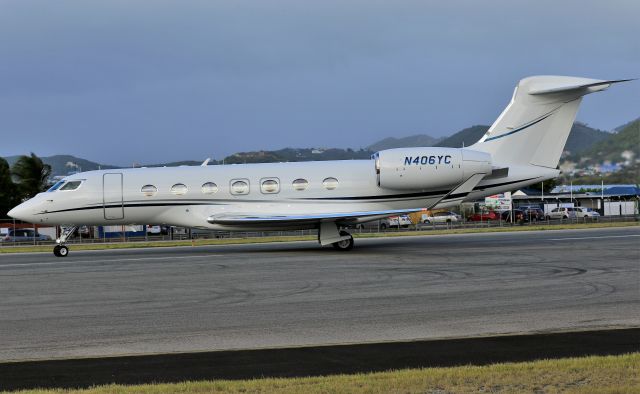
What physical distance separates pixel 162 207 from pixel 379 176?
8.22m

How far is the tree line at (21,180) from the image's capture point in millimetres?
77500

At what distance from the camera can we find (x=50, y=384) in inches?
305

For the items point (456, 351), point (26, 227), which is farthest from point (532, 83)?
point (26, 227)

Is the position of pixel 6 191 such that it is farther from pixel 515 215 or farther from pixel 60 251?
pixel 60 251

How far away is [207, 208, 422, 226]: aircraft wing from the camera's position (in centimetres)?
2528

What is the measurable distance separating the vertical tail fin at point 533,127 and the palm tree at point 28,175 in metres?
63.0

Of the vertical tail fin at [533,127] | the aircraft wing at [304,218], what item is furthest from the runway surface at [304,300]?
the vertical tail fin at [533,127]

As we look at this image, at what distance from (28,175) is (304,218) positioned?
62.2 m

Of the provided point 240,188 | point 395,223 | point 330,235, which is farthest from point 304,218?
point 395,223

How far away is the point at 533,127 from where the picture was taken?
89.0 feet

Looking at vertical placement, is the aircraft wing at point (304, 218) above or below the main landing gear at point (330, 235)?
above

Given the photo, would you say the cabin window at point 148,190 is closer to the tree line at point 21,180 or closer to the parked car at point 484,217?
the parked car at point 484,217

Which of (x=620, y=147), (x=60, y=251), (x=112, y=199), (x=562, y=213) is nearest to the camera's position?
(x=620, y=147)

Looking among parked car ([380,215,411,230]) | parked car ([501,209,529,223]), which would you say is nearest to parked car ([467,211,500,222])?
parked car ([501,209,529,223])
